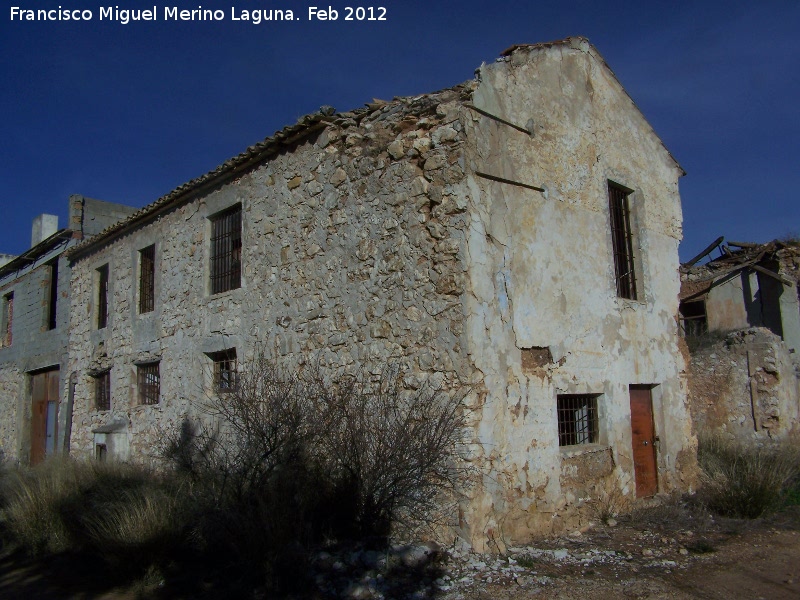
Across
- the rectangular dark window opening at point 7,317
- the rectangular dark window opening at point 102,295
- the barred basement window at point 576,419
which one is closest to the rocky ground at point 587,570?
the barred basement window at point 576,419

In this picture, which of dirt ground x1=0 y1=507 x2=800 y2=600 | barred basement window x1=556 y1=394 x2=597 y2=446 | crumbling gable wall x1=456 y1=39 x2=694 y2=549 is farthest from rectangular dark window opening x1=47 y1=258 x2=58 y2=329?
barred basement window x1=556 y1=394 x2=597 y2=446

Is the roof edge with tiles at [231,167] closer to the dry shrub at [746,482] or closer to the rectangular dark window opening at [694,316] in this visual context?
the dry shrub at [746,482]

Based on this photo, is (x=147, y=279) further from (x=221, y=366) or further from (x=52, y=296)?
(x=52, y=296)

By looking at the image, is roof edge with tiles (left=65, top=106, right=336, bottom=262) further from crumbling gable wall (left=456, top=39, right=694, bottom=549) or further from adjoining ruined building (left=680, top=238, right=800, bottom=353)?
adjoining ruined building (left=680, top=238, right=800, bottom=353)

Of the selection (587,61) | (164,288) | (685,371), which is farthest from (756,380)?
(164,288)

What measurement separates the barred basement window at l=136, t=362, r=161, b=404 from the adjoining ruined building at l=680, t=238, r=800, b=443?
33.0 feet

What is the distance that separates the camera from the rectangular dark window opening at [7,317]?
19.3 m

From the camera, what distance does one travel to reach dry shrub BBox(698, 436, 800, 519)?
337 inches

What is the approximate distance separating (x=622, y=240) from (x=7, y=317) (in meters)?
18.1

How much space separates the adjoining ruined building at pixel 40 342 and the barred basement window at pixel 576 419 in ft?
38.7

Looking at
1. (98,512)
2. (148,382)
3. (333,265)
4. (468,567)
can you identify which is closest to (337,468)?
(468,567)

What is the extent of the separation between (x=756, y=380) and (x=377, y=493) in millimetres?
10858

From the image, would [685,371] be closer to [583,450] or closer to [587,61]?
[583,450]

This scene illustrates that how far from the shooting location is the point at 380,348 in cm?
784
